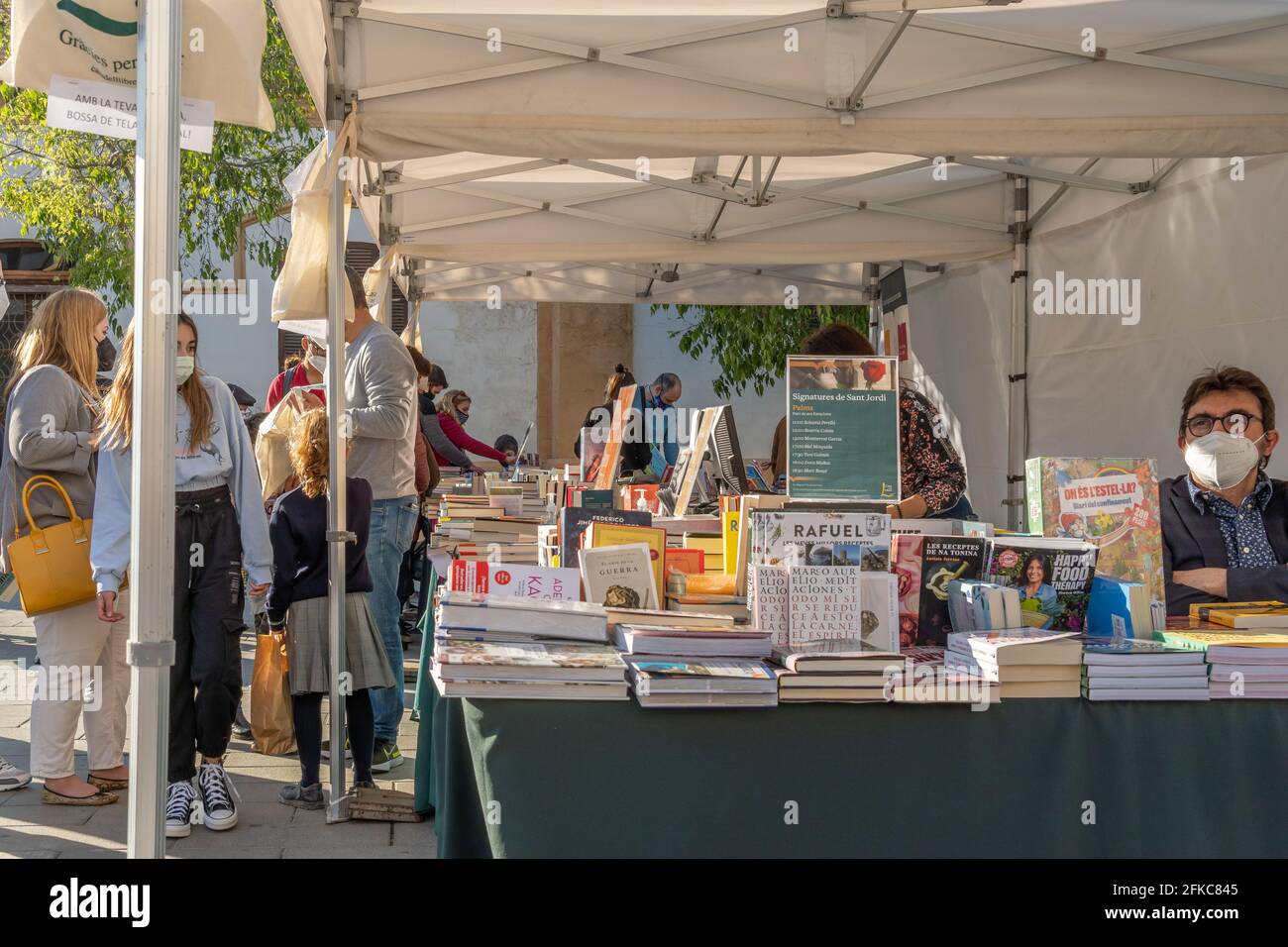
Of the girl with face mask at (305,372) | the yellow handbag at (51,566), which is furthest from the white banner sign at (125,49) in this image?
the girl with face mask at (305,372)

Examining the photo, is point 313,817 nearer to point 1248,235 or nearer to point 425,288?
point 1248,235

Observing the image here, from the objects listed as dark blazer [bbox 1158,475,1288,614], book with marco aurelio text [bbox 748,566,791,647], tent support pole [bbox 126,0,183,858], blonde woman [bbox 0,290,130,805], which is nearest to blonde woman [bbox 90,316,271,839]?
blonde woman [bbox 0,290,130,805]

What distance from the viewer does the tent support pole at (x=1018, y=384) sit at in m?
8.06

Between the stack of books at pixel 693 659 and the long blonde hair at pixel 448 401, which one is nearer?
the stack of books at pixel 693 659

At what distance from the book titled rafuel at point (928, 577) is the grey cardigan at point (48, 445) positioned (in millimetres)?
2944

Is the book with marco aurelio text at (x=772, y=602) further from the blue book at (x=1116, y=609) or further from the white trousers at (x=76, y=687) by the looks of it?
the white trousers at (x=76, y=687)

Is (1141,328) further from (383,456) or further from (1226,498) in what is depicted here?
(383,456)

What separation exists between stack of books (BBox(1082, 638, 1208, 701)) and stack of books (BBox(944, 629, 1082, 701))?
3 cm

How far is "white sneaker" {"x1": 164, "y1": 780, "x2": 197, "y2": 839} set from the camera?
4273 mm

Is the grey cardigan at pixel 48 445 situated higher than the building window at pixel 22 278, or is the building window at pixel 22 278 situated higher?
the building window at pixel 22 278

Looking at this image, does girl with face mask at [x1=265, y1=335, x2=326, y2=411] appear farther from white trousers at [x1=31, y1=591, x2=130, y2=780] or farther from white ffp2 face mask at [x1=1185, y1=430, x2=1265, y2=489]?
white ffp2 face mask at [x1=1185, y1=430, x2=1265, y2=489]

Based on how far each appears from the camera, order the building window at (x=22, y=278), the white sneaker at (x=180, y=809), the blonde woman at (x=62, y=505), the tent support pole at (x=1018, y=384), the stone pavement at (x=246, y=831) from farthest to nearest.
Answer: the building window at (x=22, y=278) → the tent support pole at (x=1018, y=384) → the blonde woman at (x=62, y=505) → the white sneaker at (x=180, y=809) → the stone pavement at (x=246, y=831)
